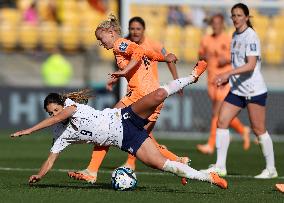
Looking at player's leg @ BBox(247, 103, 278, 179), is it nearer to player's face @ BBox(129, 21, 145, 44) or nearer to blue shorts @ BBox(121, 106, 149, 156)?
player's face @ BBox(129, 21, 145, 44)

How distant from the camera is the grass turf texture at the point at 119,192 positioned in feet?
33.1

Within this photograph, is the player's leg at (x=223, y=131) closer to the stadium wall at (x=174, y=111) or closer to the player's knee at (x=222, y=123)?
the player's knee at (x=222, y=123)

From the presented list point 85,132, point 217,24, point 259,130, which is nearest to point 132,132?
point 85,132

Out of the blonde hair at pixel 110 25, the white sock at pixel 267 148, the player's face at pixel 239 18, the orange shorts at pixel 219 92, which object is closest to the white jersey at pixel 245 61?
the player's face at pixel 239 18

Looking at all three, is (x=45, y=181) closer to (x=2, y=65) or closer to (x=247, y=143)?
(x=247, y=143)

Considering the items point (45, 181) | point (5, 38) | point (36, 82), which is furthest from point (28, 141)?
point (45, 181)

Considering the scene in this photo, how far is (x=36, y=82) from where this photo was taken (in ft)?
77.1

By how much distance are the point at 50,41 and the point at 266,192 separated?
564 inches

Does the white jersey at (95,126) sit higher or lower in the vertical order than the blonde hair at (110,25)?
lower

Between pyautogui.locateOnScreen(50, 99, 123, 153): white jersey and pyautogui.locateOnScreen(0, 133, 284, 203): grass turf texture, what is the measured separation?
546 mm

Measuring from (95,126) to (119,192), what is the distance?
28.7 inches

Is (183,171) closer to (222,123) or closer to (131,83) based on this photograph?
(131,83)

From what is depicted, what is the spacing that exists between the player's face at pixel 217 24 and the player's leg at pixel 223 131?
169 inches

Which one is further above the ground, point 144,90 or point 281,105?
point 144,90
